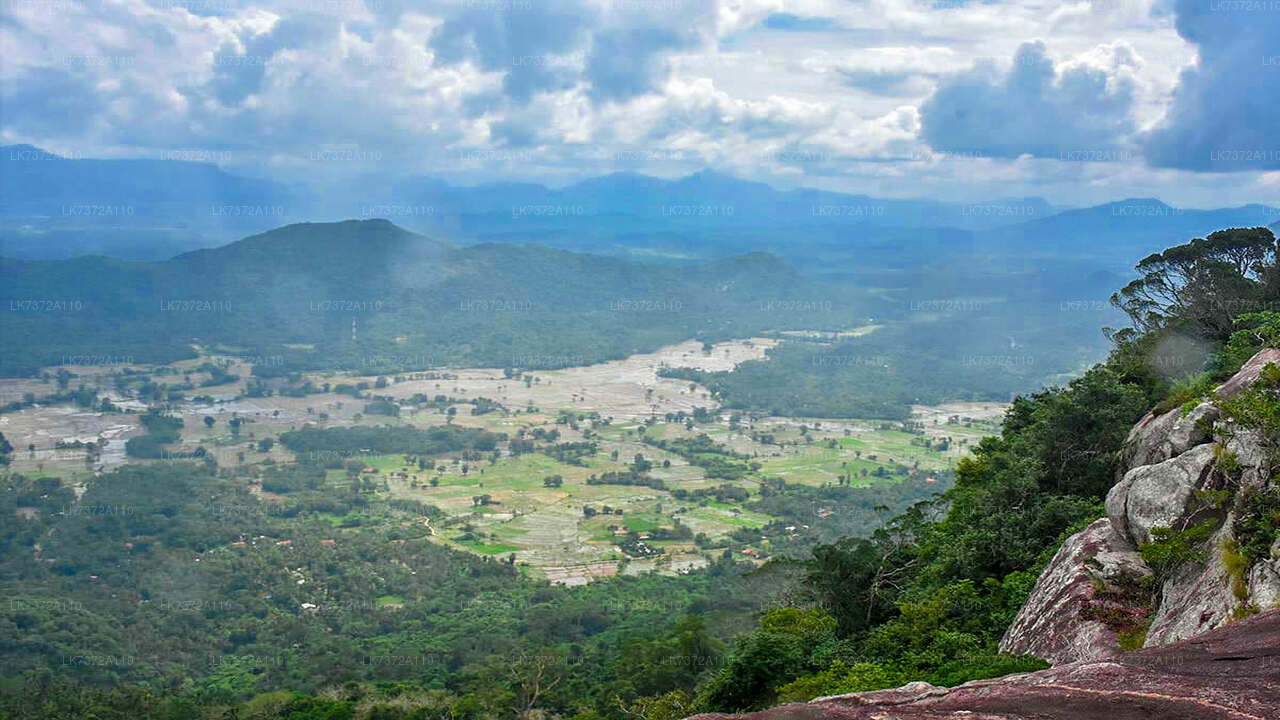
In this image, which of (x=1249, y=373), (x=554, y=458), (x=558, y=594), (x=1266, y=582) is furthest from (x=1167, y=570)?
(x=554, y=458)

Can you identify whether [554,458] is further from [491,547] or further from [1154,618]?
[1154,618]

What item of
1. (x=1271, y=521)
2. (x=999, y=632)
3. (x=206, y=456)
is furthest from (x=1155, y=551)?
(x=206, y=456)

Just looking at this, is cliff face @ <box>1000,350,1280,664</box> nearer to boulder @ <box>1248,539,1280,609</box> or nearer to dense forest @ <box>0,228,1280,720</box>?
boulder @ <box>1248,539,1280,609</box>

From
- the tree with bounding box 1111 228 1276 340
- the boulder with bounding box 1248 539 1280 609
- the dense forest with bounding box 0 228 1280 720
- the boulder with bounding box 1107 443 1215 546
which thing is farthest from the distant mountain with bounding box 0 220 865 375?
the boulder with bounding box 1248 539 1280 609

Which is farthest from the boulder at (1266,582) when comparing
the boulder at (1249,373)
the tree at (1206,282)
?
the tree at (1206,282)

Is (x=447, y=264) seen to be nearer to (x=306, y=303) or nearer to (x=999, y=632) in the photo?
(x=306, y=303)

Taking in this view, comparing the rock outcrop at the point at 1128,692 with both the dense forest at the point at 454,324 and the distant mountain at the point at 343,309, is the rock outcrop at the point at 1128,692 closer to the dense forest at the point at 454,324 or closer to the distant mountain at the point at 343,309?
the dense forest at the point at 454,324
